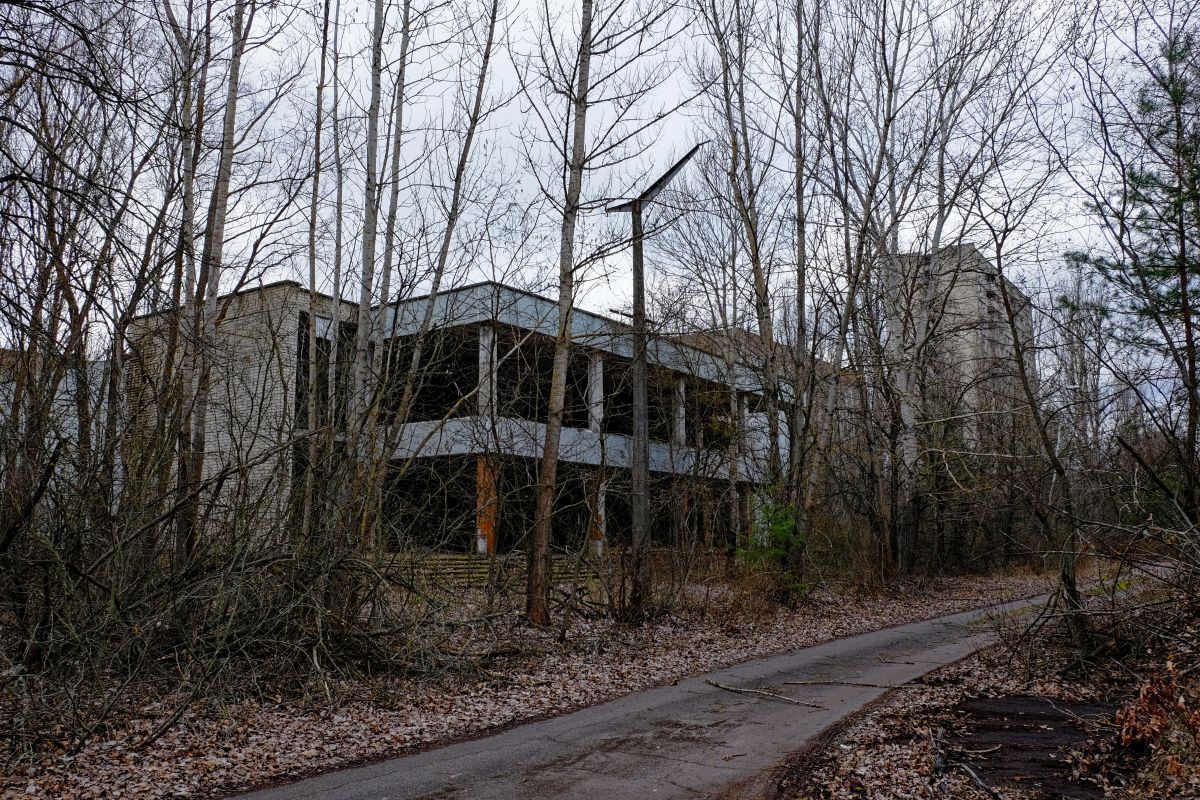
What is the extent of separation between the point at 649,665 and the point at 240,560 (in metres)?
4.93

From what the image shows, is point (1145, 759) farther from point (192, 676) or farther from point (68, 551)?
point (68, 551)

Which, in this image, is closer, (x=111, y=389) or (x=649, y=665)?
(x=111, y=389)

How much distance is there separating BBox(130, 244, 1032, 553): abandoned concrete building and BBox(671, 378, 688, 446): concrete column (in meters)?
0.10

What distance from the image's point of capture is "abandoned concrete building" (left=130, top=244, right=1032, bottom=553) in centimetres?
1114

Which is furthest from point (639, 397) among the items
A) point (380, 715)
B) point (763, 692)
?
point (380, 715)

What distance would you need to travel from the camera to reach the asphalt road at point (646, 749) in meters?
5.84

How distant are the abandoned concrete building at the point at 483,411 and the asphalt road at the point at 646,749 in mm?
3255

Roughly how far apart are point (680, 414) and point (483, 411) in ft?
32.6

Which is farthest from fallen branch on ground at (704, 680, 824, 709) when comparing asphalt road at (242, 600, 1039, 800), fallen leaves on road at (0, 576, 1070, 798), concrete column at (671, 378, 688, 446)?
concrete column at (671, 378, 688, 446)

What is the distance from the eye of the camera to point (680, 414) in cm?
2575

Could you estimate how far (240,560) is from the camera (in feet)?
29.2

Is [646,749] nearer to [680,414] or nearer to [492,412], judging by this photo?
[492,412]

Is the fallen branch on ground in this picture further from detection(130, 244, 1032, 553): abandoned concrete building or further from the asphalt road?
detection(130, 244, 1032, 553): abandoned concrete building

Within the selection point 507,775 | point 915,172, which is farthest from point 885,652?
point 915,172
